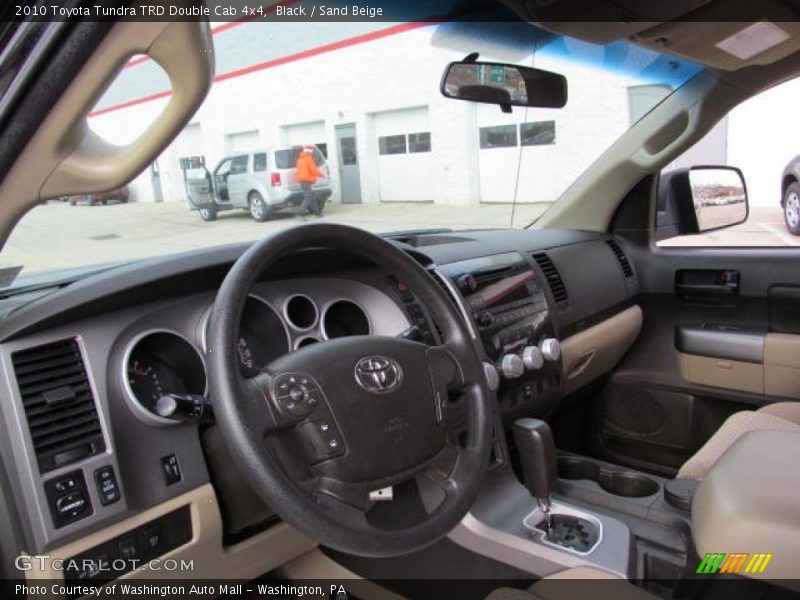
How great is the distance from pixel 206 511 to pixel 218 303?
22.5 inches

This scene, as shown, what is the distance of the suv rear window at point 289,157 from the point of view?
11.4 ft

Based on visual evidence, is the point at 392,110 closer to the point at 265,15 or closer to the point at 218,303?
the point at 265,15

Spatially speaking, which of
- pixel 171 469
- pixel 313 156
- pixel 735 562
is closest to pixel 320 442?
pixel 171 469

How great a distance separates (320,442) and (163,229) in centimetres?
175

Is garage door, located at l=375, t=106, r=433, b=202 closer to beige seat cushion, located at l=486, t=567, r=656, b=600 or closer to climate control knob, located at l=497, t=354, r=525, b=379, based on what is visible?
climate control knob, located at l=497, t=354, r=525, b=379

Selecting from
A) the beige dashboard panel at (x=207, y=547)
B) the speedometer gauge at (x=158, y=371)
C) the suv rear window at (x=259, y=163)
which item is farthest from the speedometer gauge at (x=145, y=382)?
the suv rear window at (x=259, y=163)

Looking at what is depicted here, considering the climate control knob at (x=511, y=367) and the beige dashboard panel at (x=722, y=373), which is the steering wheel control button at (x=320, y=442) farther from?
the beige dashboard panel at (x=722, y=373)

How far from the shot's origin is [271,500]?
1054 millimetres

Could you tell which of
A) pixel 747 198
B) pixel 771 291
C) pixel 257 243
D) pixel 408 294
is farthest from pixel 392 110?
pixel 257 243

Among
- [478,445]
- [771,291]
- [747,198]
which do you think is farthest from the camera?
[747,198]

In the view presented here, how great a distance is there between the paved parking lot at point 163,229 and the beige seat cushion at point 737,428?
90 centimetres

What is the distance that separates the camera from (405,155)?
23.2 feet

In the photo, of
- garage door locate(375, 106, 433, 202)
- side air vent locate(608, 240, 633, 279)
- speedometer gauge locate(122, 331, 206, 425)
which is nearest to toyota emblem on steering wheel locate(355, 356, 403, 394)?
speedometer gauge locate(122, 331, 206, 425)

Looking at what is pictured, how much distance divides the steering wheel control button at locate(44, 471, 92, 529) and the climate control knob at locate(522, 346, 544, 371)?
1376 mm
